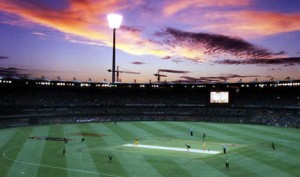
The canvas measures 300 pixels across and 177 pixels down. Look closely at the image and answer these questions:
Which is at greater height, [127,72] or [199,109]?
[127,72]

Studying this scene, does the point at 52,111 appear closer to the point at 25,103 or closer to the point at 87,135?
the point at 25,103

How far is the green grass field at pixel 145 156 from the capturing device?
120 feet

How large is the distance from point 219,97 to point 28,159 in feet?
215

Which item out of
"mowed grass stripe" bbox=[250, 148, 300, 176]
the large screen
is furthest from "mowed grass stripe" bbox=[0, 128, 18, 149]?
the large screen

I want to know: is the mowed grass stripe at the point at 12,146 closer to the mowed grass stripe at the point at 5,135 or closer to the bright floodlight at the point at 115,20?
the mowed grass stripe at the point at 5,135

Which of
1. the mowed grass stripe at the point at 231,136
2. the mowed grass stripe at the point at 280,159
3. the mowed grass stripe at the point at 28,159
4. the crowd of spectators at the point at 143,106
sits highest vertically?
the crowd of spectators at the point at 143,106

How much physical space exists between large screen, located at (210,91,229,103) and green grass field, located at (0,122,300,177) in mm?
30999

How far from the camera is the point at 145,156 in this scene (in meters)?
45.1

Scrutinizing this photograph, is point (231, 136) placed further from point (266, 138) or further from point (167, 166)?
point (167, 166)

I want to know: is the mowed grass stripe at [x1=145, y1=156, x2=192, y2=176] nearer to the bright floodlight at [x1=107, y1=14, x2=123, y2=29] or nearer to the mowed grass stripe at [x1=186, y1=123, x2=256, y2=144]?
the mowed grass stripe at [x1=186, y1=123, x2=256, y2=144]

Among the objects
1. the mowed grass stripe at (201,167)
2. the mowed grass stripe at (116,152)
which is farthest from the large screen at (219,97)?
the mowed grass stripe at (201,167)

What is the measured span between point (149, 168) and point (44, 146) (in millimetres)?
21525

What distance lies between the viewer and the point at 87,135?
6575 cm

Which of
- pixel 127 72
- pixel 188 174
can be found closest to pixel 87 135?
pixel 188 174
